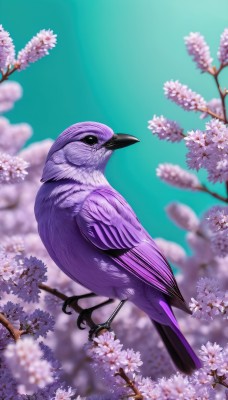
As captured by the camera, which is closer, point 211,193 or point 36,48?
point 36,48

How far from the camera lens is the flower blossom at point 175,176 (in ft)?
9.99

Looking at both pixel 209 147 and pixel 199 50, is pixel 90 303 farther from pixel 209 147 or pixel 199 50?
pixel 209 147

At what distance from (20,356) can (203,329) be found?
3.37 m

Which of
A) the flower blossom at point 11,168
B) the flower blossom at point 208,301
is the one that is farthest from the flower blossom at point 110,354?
the flower blossom at point 11,168

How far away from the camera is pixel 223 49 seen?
2342mm

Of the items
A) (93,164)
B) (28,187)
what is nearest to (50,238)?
(93,164)

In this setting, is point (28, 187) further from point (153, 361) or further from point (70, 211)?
point (70, 211)


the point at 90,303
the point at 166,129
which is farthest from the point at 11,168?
the point at 90,303

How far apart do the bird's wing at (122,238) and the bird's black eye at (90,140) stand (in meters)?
0.19

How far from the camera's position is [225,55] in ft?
7.75

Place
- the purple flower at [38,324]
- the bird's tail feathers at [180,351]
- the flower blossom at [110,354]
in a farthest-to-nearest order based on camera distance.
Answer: the bird's tail feathers at [180,351]
the purple flower at [38,324]
the flower blossom at [110,354]

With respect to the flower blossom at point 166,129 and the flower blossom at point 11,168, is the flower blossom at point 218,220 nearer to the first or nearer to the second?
the flower blossom at point 166,129

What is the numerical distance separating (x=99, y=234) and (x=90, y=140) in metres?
0.40

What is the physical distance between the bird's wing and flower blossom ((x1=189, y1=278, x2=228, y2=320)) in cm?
30
